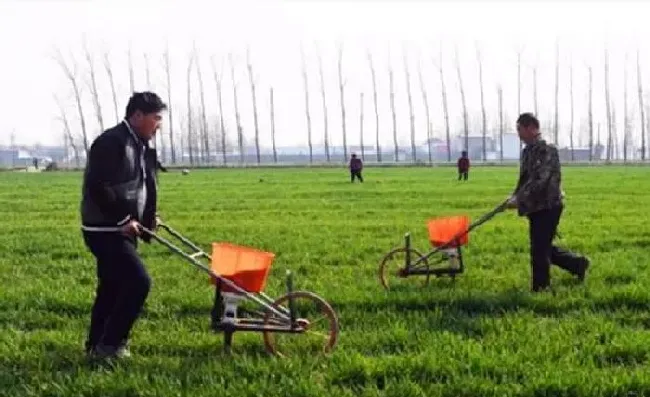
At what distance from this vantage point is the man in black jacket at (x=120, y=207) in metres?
5.55

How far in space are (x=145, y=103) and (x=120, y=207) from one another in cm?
75

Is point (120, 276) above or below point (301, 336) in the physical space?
above

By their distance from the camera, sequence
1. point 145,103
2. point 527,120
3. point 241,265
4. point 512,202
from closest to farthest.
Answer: point 145,103 < point 241,265 < point 527,120 < point 512,202

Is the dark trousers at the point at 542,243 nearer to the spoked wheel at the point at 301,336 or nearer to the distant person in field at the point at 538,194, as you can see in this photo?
the distant person in field at the point at 538,194

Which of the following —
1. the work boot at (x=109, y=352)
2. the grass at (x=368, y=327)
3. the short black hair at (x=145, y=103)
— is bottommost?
the grass at (x=368, y=327)

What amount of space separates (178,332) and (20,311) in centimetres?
189

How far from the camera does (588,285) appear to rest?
8203 mm

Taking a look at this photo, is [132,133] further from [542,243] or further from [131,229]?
[542,243]

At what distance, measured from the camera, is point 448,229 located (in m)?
8.97

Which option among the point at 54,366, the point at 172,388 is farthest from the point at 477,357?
the point at 54,366

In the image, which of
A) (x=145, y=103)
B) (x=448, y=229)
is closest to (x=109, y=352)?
(x=145, y=103)

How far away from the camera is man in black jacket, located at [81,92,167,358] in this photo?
219 inches

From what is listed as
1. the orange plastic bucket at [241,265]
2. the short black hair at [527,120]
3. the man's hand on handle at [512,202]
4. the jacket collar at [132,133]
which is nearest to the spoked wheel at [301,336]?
the orange plastic bucket at [241,265]

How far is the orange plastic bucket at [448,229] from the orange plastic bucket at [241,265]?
10.9 feet
